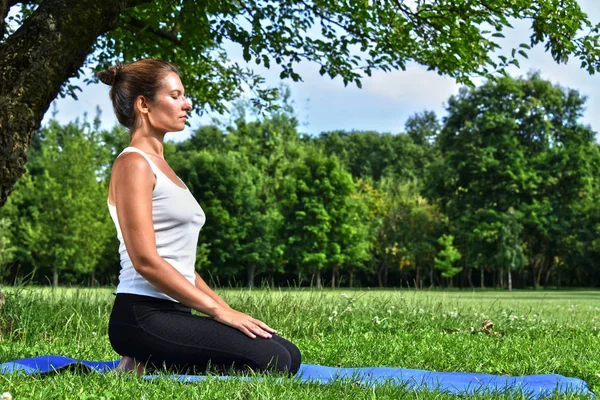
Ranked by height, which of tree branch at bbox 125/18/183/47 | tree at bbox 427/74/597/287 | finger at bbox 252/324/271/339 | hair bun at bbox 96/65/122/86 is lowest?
finger at bbox 252/324/271/339

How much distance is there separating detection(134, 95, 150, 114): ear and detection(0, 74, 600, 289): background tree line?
98.0 ft

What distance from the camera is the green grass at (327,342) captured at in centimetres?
351

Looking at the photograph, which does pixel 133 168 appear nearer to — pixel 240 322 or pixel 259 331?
pixel 240 322

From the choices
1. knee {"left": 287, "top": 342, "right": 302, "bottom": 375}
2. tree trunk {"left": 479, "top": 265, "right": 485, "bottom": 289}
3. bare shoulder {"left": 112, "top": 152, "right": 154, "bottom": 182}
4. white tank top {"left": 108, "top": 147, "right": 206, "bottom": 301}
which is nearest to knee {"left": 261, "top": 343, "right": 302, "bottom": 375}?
knee {"left": 287, "top": 342, "right": 302, "bottom": 375}

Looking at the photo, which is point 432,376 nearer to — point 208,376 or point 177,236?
point 208,376

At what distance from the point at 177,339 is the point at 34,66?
447 cm

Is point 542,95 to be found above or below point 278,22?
above

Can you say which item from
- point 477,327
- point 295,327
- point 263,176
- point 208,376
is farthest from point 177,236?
point 263,176

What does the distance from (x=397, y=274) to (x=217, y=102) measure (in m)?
43.3

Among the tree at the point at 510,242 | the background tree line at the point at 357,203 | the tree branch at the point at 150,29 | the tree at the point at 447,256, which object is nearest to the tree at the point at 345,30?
the tree branch at the point at 150,29

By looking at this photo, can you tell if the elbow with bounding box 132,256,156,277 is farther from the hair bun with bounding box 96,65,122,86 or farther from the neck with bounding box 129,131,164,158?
the hair bun with bounding box 96,65,122,86

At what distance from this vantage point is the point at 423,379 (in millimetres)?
4270

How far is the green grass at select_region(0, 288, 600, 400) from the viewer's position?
3514mm

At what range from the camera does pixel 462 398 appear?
376 cm
